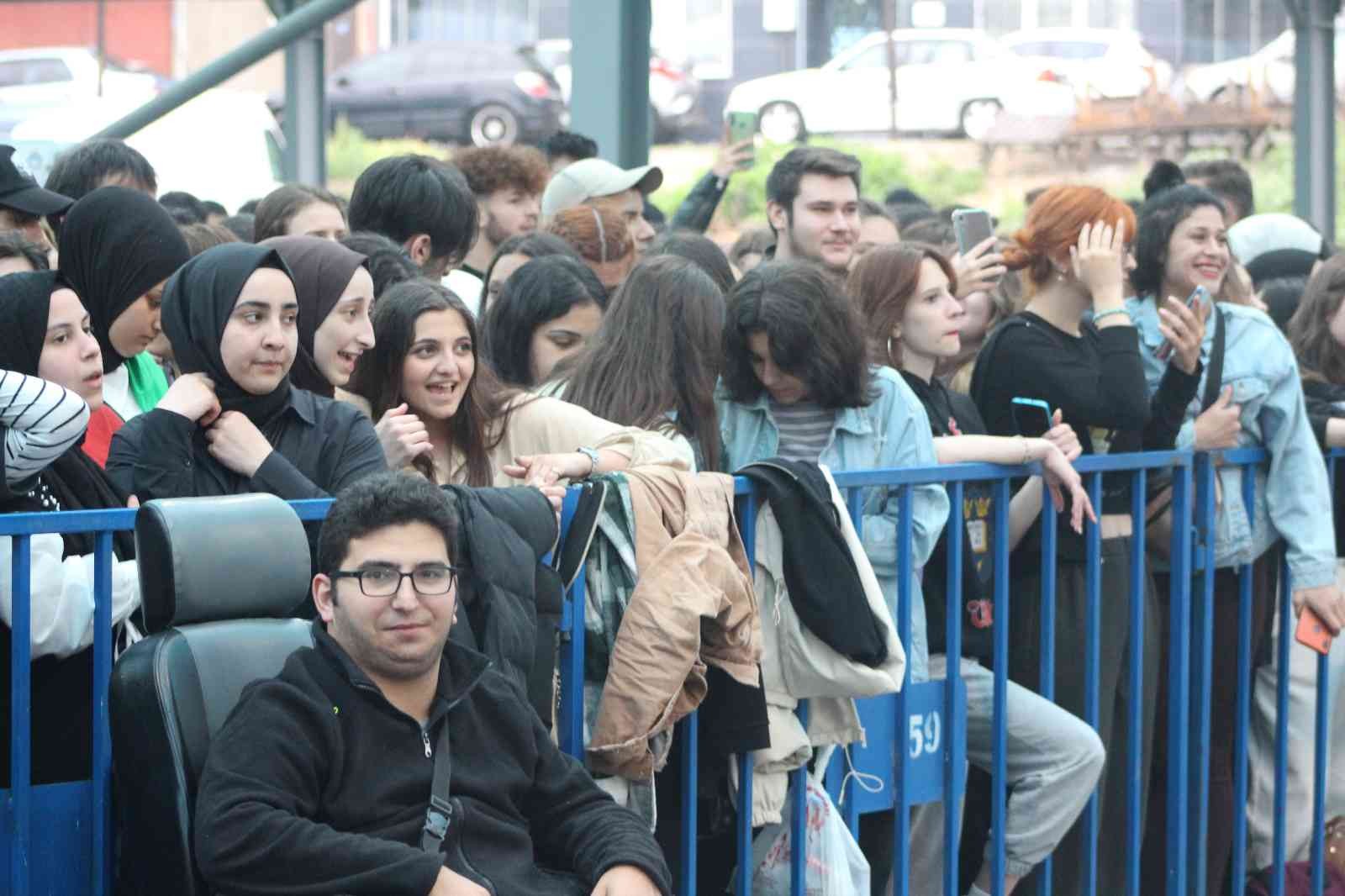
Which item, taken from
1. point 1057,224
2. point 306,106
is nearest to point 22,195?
point 1057,224

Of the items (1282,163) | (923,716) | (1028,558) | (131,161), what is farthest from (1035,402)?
(1282,163)

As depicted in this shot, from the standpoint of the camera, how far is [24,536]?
141 inches

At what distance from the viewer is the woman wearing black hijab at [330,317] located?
14.8 ft

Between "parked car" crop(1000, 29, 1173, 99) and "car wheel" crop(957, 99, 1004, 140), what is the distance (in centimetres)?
81

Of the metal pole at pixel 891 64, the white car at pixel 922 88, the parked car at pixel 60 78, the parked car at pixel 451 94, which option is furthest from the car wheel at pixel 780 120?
the parked car at pixel 60 78

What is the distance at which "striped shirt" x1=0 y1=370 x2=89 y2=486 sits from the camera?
3.60m

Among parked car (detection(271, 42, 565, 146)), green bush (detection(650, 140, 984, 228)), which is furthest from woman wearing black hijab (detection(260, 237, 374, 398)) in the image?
parked car (detection(271, 42, 565, 146))

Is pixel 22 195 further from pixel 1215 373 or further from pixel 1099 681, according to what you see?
pixel 1215 373

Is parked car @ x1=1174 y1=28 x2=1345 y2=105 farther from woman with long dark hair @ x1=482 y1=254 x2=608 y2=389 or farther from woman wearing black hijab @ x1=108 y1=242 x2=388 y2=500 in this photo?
woman wearing black hijab @ x1=108 y1=242 x2=388 y2=500

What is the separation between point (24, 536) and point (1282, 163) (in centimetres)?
2500

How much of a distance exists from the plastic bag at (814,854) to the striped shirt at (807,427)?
2.60 feet

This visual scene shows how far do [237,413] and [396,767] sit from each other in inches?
33.9

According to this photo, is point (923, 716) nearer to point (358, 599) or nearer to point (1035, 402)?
point (1035, 402)

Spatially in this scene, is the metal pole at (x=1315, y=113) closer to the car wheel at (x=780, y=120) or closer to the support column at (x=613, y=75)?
the support column at (x=613, y=75)
